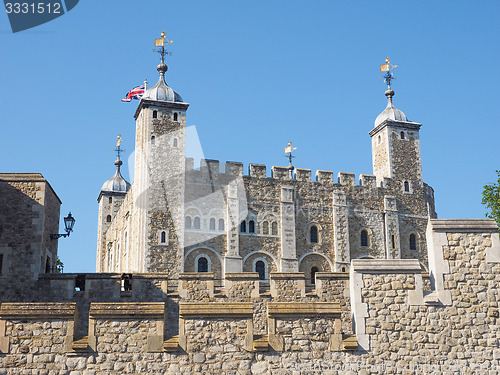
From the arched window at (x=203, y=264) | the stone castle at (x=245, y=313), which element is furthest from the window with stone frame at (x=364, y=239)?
the stone castle at (x=245, y=313)

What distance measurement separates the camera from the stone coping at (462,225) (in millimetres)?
11164

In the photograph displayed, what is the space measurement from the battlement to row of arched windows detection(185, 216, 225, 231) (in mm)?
2432

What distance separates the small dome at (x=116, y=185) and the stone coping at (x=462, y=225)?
40631 millimetres

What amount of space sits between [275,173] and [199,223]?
5.44 m

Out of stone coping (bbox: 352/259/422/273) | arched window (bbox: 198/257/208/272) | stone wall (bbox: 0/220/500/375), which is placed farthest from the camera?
arched window (bbox: 198/257/208/272)

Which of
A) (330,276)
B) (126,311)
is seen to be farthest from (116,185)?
(126,311)

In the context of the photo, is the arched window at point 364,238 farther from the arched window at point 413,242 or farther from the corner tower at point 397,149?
the corner tower at point 397,149

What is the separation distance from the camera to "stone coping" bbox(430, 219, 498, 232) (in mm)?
11164

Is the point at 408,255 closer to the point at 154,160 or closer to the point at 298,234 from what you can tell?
the point at 298,234

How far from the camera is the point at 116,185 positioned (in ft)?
165

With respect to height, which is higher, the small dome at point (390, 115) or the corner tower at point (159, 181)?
the small dome at point (390, 115)

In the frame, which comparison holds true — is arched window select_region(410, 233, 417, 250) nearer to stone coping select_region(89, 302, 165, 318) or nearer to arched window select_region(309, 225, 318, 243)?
arched window select_region(309, 225, 318, 243)

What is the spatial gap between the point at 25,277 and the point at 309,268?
25321mm

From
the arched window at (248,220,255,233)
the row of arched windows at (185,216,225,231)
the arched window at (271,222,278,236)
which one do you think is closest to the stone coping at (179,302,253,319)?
the row of arched windows at (185,216,225,231)
